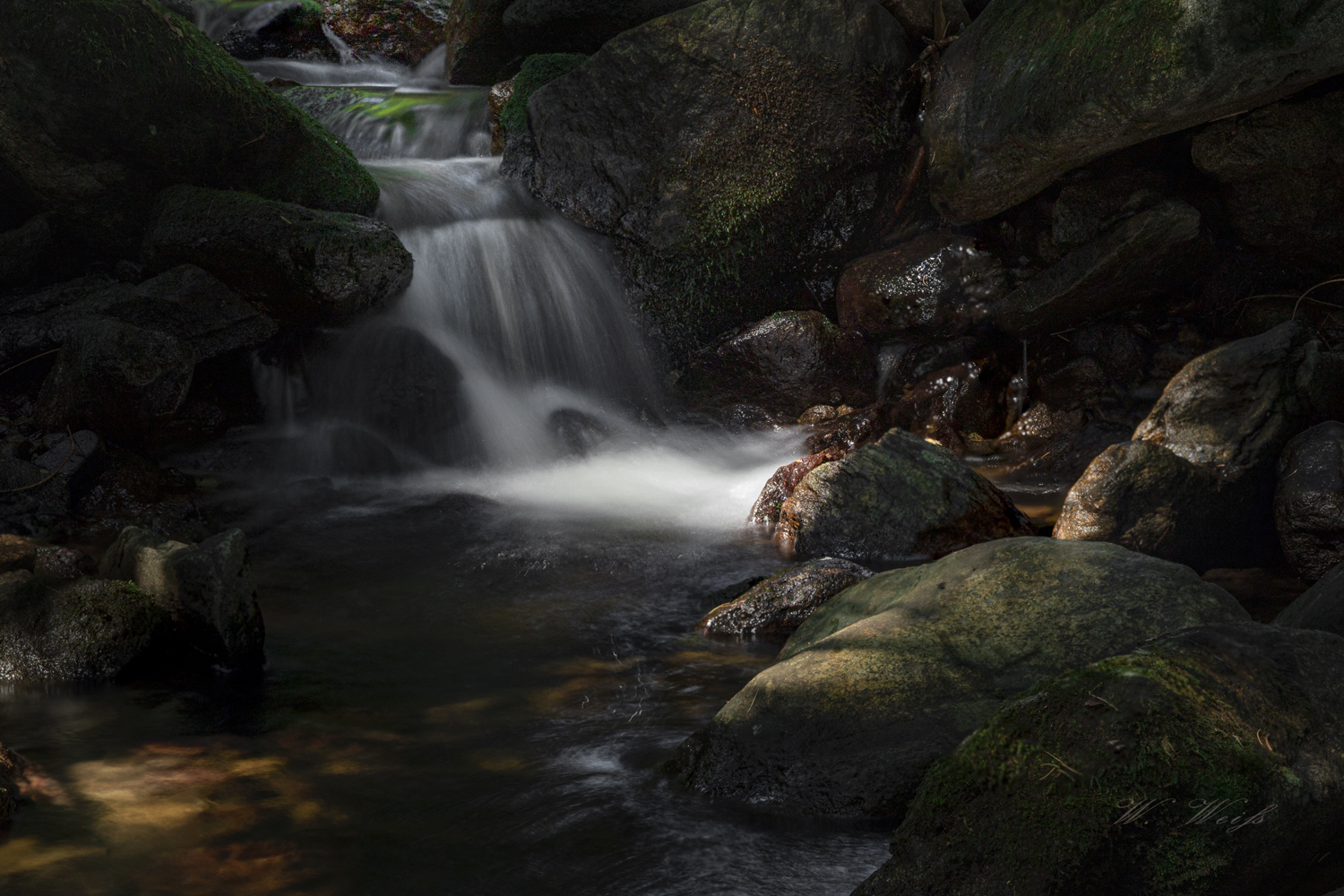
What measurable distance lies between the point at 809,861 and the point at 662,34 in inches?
347

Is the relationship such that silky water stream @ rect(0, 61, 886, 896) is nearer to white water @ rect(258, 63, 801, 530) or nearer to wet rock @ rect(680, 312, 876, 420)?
white water @ rect(258, 63, 801, 530)

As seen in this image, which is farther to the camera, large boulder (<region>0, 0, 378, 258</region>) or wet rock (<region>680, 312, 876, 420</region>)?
wet rock (<region>680, 312, 876, 420</region>)

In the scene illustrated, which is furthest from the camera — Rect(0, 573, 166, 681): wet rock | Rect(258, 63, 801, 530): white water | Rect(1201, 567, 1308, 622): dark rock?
Rect(258, 63, 801, 530): white water

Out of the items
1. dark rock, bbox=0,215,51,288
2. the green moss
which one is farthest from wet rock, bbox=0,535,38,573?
the green moss

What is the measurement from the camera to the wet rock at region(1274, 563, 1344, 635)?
3026 mm

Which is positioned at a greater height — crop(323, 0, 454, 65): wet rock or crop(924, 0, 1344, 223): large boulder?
crop(323, 0, 454, 65): wet rock

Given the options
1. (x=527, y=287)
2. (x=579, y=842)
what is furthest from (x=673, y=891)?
(x=527, y=287)

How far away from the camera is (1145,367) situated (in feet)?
27.5

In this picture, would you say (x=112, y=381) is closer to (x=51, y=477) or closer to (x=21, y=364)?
(x=51, y=477)

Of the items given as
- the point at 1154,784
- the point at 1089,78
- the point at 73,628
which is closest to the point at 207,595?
the point at 73,628

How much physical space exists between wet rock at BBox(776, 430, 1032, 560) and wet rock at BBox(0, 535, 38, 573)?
4.29 m

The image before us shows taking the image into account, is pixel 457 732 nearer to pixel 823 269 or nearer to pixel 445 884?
pixel 445 884

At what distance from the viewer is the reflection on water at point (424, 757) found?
2.86 metres

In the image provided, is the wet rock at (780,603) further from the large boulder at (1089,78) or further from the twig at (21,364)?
the twig at (21,364)
